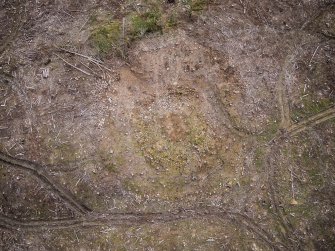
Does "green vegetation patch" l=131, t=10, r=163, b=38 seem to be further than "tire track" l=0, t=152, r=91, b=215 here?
Yes

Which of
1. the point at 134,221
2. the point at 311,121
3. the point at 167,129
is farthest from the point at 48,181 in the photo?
the point at 311,121

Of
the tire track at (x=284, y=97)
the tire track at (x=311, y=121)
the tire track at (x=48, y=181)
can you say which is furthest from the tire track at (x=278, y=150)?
the tire track at (x=48, y=181)

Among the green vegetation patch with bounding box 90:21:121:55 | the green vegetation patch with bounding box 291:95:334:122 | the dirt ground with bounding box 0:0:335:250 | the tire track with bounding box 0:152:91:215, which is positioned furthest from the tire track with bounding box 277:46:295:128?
the tire track with bounding box 0:152:91:215

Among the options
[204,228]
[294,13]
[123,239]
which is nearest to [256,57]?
[294,13]

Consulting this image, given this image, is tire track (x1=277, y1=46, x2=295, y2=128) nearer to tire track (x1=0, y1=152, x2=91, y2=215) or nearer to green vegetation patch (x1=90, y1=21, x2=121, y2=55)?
green vegetation patch (x1=90, y1=21, x2=121, y2=55)

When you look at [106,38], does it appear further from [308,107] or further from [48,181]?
[308,107]

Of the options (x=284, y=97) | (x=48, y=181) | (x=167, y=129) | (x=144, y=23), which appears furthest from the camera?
(x=284, y=97)

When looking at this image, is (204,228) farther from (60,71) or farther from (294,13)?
(294,13)
